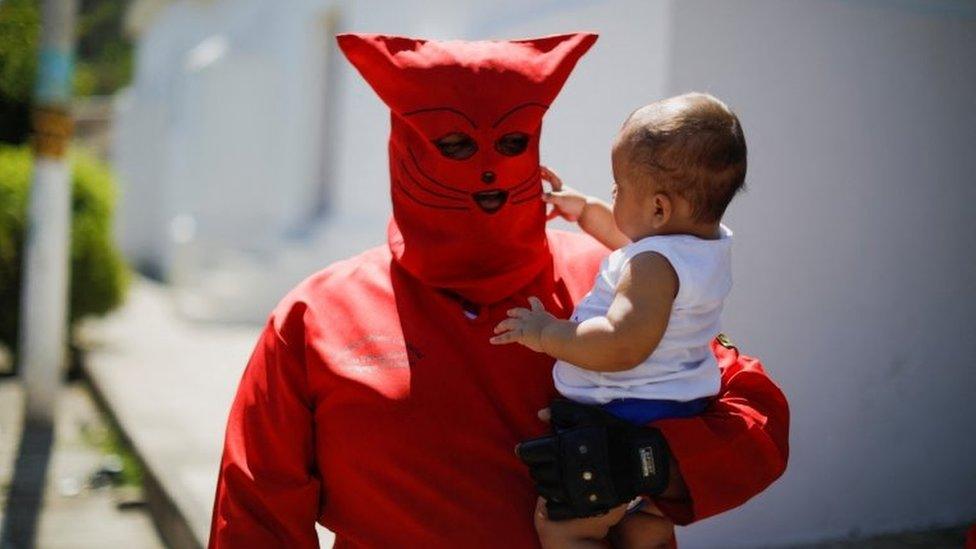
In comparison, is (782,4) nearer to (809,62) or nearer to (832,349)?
(809,62)

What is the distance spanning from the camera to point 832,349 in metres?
4.33

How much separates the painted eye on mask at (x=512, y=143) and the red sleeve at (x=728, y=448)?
60 centimetres

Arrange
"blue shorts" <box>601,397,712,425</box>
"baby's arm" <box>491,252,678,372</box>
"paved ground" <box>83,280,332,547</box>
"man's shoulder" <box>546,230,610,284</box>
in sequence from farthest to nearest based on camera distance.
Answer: "paved ground" <box>83,280,332,547</box>, "man's shoulder" <box>546,230,610,284</box>, "blue shorts" <box>601,397,712,425</box>, "baby's arm" <box>491,252,678,372</box>

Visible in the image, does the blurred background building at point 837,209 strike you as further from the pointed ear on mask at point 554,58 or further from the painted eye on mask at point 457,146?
the painted eye on mask at point 457,146

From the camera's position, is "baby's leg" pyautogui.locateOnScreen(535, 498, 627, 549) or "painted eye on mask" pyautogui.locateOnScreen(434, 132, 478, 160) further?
"painted eye on mask" pyautogui.locateOnScreen(434, 132, 478, 160)

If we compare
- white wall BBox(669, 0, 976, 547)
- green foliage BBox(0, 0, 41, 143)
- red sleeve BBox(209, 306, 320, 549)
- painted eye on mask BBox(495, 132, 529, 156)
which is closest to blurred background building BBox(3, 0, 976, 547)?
white wall BBox(669, 0, 976, 547)

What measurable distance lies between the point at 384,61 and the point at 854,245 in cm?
274

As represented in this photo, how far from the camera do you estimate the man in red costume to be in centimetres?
207

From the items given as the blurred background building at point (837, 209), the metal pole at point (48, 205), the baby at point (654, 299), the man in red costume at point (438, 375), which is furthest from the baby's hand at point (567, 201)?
the metal pole at point (48, 205)

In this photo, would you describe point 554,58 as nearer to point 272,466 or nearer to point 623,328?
point 623,328

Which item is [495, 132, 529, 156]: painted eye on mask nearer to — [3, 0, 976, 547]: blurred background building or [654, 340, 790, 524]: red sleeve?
[654, 340, 790, 524]: red sleeve

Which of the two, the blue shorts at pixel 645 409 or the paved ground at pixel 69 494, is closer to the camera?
the blue shorts at pixel 645 409

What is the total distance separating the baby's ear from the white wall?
1.83 metres

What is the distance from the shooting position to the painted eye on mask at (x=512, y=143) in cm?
220
